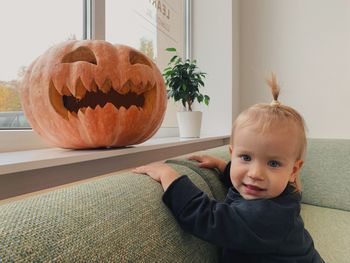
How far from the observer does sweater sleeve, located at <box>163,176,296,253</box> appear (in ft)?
1.84

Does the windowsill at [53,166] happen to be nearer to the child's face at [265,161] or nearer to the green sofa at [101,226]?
the green sofa at [101,226]

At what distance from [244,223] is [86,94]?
548 mm

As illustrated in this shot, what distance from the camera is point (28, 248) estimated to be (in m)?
0.31

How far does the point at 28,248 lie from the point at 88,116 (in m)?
0.50

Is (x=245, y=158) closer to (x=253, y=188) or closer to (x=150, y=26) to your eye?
(x=253, y=188)

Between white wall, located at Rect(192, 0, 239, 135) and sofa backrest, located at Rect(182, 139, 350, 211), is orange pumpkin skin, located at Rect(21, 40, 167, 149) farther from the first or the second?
white wall, located at Rect(192, 0, 239, 135)

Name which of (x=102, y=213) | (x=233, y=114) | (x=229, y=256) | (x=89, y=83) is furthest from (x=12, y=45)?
(x=233, y=114)

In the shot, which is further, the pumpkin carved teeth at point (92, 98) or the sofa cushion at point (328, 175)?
the sofa cushion at point (328, 175)

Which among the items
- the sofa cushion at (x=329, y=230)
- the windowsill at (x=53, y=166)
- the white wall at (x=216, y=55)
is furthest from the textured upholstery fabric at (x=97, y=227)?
the white wall at (x=216, y=55)

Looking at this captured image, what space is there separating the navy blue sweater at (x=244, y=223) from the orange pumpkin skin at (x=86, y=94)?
0.99 ft

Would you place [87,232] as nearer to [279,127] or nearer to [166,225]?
[166,225]

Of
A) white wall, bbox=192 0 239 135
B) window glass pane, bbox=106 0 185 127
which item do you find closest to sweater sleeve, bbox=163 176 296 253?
window glass pane, bbox=106 0 185 127

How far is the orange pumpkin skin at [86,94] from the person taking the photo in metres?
0.75

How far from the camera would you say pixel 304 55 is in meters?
2.03
